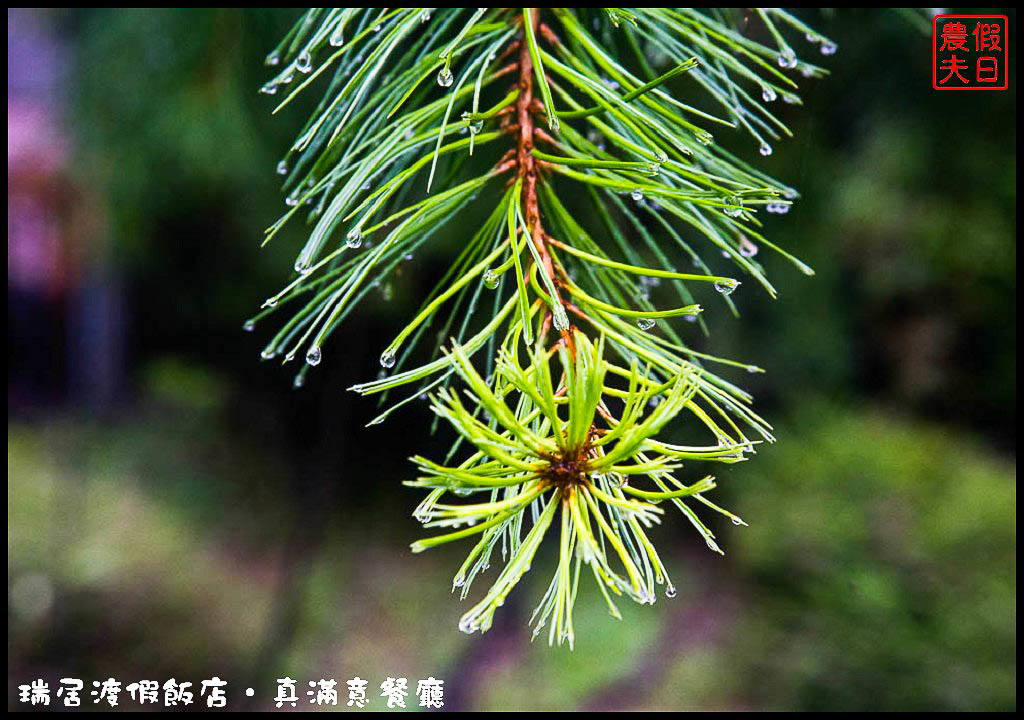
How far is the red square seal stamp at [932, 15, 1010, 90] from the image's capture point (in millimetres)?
797

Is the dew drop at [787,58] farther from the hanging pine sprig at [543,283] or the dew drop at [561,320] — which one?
the dew drop at [561,320]

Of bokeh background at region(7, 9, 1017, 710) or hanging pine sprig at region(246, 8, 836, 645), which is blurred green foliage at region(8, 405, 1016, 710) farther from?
hanging pine sprig at region(246, 8, 836, 645)

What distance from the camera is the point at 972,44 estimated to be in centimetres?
83

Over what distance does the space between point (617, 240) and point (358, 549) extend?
339 centimetres

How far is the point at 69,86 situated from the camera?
1.20 m

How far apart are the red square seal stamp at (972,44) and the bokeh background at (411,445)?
7.4 inches

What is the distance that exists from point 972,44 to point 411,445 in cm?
272

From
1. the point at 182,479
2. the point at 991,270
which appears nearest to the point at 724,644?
the point at 991,270

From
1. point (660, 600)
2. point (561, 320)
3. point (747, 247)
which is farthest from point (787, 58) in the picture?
point (660, 600)

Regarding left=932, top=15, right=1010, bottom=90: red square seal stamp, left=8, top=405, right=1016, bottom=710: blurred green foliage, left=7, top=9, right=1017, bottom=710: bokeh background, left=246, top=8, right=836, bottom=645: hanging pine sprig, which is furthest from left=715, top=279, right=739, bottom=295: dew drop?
left=8, top=405, right=1016, bottom=710: blurred green foliage

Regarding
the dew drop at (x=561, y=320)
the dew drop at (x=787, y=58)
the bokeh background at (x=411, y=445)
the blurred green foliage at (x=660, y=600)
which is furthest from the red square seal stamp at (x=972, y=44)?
the blurred green foliage at (x=660, y=600)

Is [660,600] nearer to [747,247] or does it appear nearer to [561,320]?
[747,247]

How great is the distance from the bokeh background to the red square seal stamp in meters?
0.19

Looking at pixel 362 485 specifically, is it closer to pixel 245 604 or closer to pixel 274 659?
pixel 245 604
